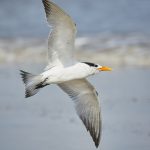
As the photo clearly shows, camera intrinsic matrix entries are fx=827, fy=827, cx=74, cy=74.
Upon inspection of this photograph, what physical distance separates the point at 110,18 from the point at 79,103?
1200 centimetres

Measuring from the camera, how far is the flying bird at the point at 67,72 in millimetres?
8656

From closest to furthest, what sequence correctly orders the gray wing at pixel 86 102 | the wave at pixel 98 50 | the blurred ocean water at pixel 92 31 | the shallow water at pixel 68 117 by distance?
the gray wing at pixel 86 102 < the shallow water at pixel 68 117 < the wave at pixel 98 50 < the blurred ocean water at pixel 92 31

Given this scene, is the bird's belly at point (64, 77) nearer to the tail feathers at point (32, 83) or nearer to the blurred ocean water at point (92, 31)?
the tail feathers at point (32, 83)

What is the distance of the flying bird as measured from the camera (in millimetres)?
8656

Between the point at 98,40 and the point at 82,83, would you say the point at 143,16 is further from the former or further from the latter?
the point at 82,83

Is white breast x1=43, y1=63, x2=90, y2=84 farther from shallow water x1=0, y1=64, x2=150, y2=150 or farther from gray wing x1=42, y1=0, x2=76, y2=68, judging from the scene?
shallow water x1=0, y1=64, x2=150, y2=150

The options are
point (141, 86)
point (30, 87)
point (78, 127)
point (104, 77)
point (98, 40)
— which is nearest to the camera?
point (30, 87)

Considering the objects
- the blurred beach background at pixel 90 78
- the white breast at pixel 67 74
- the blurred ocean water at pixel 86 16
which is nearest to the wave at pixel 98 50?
the blurred beach background at pixel 90 78

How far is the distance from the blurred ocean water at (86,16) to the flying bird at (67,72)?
973 centimetres

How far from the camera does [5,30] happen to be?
19.6 metres

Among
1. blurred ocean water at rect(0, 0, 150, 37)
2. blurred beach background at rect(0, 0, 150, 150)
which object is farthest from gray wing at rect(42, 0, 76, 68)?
blurred ocean water at rect(0, 0, 150, 37)

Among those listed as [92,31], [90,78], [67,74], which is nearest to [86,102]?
[67,74]

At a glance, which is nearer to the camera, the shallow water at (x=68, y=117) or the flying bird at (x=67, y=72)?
the flying bird at (x=67, y=72)

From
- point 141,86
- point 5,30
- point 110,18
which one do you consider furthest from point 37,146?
point 110,18
